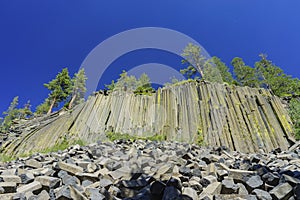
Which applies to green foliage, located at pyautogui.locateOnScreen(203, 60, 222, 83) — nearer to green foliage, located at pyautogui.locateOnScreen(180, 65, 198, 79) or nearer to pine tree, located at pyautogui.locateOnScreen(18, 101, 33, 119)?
green foliage, located at pyautogui.locateOnScreen(180, 65, 198, 79)

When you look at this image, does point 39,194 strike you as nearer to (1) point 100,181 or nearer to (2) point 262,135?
(1) point 100,181

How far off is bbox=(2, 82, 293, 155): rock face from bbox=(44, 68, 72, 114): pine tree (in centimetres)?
1826

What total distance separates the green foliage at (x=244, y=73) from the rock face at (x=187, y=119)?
56.9ft

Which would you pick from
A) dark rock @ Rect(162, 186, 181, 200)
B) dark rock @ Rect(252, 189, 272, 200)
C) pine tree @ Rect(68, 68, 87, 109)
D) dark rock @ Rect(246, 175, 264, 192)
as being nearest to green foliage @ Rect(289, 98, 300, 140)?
dark rock @ Rect(246, 175, 264, 192)

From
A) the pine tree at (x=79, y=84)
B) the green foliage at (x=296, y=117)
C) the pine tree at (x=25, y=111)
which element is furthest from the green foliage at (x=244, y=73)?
the pine tree at (x=25, y=111)

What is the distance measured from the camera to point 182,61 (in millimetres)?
25594

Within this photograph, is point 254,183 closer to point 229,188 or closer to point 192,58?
point 229,188

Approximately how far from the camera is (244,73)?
84.3 feet

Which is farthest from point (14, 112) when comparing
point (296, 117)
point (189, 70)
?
point (296, 117)

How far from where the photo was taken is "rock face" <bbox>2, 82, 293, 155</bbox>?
7018mm

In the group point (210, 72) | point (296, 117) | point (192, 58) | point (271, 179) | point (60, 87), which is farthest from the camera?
point (60, 87)

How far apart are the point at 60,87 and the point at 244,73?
2670 cm

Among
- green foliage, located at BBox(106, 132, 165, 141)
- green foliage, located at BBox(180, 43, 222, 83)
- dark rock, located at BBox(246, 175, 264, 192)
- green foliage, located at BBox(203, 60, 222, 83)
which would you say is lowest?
dark rock, located at BBox(246, 175, 264, 192)

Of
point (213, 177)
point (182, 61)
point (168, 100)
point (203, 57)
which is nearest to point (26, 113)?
point (182, 61)
